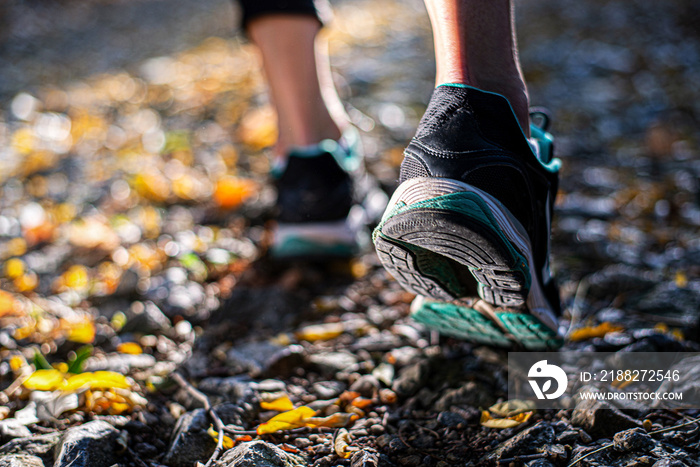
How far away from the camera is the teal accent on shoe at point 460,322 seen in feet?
3.82

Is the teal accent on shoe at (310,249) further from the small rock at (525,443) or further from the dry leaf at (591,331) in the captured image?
the small rock at (525,443)

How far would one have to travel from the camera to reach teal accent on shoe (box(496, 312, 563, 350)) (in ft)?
3.66

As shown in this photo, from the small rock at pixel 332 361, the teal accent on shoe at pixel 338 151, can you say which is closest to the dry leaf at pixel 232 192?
the teal accent on shoe at pixel 338 151

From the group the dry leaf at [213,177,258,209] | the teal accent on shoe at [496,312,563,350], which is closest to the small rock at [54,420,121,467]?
the teal accent on shoe at [496,312,563,350]

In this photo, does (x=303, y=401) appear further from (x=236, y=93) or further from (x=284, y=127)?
(x=236, y=93)

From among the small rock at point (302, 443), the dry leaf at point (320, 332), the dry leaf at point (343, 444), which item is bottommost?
the small rock at point (302, 443)

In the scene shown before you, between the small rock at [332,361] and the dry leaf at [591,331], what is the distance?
0.54 m

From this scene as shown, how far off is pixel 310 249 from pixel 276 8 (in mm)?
756

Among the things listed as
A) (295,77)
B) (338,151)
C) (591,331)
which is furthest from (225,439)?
(295,77)

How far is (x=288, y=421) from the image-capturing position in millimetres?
1122

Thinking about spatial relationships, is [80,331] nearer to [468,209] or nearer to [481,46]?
[468,209]

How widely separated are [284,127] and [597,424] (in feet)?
4.19

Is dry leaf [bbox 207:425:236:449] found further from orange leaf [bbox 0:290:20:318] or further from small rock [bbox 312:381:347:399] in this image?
orange leaf [bbox 0:290:20:318]

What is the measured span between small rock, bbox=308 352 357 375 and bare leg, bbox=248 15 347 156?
73 cm
